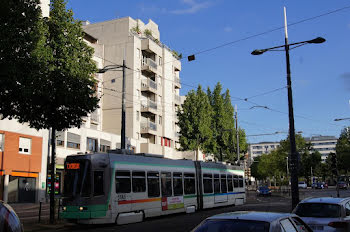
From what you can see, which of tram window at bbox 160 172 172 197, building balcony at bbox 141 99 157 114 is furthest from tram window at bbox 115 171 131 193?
building balcony at bbox 141 99 157 114

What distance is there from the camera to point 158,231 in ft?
45.3

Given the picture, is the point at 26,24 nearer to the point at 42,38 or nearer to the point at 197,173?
the point at 42,38

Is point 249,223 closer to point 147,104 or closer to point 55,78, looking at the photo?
point 55,78

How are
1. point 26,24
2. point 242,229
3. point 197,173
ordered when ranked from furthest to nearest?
1. point 197,173
2. point 26,24
3. point 242,229

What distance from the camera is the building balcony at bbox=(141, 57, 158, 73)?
50156 mm

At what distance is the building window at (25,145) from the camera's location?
32.2m

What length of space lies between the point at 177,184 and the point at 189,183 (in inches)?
56.8

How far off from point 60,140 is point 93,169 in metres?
22.4

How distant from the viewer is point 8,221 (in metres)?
4.50

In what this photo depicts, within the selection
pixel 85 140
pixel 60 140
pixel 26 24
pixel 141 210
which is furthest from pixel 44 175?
pixel 26 24

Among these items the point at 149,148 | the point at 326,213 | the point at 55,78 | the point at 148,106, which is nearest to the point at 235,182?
the point at 55,78

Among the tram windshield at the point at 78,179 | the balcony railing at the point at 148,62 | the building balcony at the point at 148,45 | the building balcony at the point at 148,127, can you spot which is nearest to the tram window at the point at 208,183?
the tram windshield at the point at 78,179

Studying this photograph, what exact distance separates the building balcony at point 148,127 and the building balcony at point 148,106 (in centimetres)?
151

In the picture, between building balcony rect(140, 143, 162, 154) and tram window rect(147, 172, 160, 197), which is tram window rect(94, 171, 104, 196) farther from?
building balcony rect(140, 143, 162, 154)
